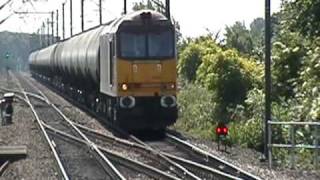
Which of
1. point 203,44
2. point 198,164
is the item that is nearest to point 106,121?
point 198,164

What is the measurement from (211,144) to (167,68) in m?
3.20

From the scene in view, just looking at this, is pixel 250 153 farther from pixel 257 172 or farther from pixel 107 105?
pixel 107 105

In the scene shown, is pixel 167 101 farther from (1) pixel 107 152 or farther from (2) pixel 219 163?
(2) pixel 219 163

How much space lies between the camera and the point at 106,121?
2747 cm

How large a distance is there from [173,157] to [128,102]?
5.79 meters

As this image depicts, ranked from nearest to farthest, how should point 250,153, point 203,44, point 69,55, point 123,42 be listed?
point 250,153
point 123,42
point 69,55
point 203,44

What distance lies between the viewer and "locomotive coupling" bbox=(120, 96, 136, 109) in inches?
901

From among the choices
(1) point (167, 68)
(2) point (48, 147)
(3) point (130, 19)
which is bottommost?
(2) point (48, 147)

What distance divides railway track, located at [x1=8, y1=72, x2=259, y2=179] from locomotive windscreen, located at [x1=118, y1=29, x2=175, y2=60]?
2.29 m

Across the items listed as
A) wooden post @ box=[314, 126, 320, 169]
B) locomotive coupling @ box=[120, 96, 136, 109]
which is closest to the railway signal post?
locomotive coupling @ box=[120, 96, 136, 109]

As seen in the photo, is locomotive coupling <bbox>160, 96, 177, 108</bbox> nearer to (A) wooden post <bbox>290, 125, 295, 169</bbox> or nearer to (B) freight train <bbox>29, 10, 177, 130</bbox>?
(B) freight train <bbox>29, 10, 177, 130</bbox>

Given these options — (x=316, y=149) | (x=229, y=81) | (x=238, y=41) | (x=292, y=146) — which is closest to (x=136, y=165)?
(x=292, y=146)

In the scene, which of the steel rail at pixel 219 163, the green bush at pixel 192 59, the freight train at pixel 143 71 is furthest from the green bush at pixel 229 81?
the green bush at pixel 192 59

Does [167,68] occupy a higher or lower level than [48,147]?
higher
